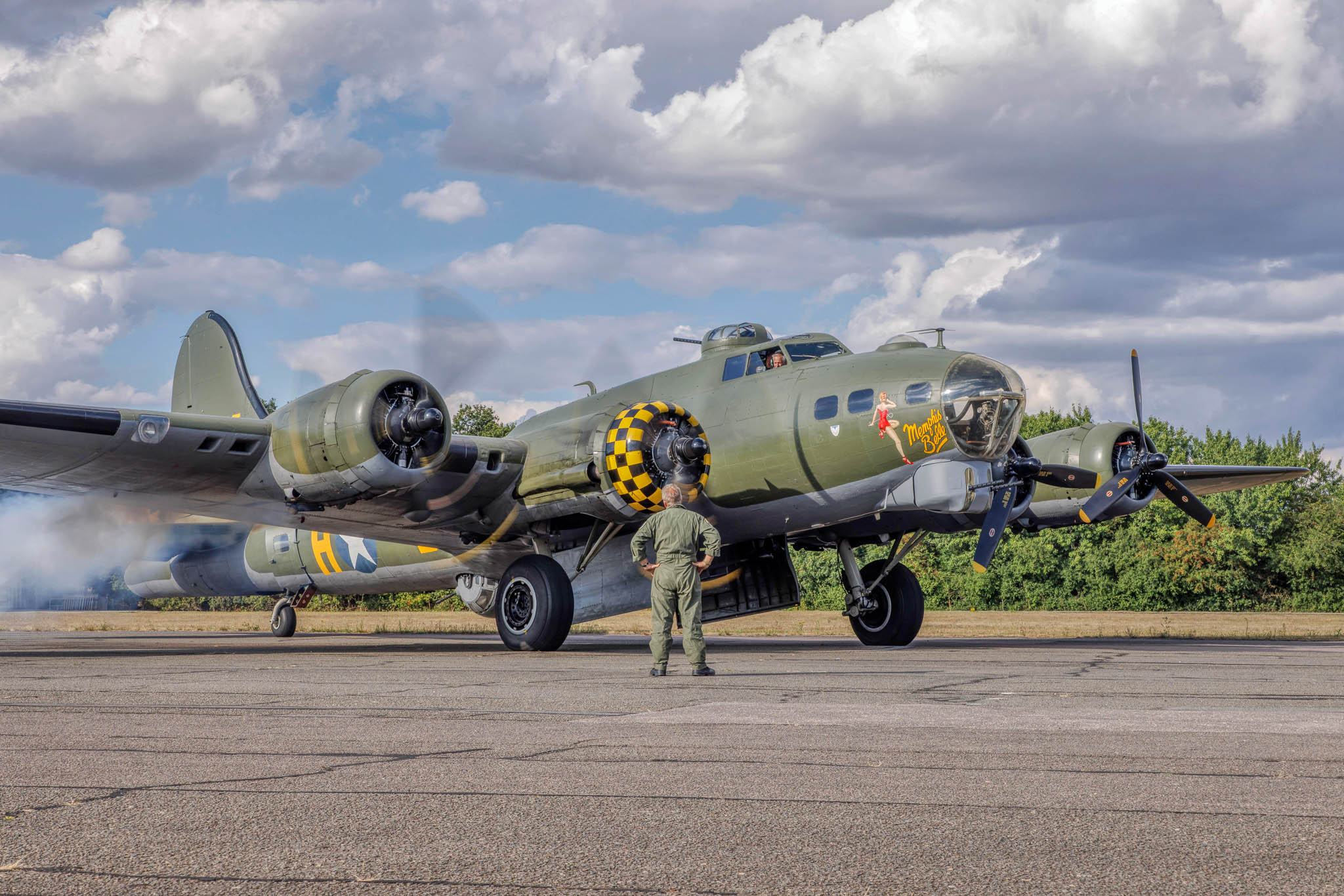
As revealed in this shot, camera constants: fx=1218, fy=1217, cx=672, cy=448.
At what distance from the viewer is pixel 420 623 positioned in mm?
37594

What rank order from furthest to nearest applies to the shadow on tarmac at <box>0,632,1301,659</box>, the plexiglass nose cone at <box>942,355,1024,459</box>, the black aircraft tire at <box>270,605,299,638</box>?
the black aircraft tire at <box>270,605,299,638</box> < the shadow on tarmac at <box>0,632,1301,659</box> < the plexiglass nose cone at <box>942,355,1024,459</box>

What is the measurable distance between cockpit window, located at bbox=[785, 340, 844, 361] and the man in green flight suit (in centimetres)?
575

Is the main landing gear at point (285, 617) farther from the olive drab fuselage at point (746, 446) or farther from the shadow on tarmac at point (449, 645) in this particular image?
the olive drab fuselage at point (746, 446)

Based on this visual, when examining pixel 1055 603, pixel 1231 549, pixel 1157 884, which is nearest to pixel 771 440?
pixel 1157 884

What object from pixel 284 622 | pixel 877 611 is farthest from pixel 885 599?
pixel 284 622

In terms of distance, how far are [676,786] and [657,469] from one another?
11.3 m

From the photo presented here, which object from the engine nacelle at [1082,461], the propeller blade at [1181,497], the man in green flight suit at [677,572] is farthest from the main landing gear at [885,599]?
the man in green flight suit at [677,572]

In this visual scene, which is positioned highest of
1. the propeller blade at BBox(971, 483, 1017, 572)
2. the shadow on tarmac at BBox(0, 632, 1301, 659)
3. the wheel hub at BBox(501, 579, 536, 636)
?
the propeller blade at BBox(971, 483, 1017, 572)

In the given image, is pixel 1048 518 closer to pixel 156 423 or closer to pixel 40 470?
pixel 156 423

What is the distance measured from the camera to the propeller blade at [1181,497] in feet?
68.3

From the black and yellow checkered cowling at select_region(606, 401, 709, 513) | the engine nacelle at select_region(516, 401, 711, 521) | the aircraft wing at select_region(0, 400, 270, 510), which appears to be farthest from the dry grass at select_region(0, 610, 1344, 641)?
the aircraft wing at select_region(0, 400, 270, 510)

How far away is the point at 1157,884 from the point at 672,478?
13.1 meters

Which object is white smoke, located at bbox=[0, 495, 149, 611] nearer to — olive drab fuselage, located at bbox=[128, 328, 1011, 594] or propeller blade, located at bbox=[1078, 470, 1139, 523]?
olive drab fuselage, located at bbox=[128, 328, 1011, 594]

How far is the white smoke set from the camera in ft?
76.4
